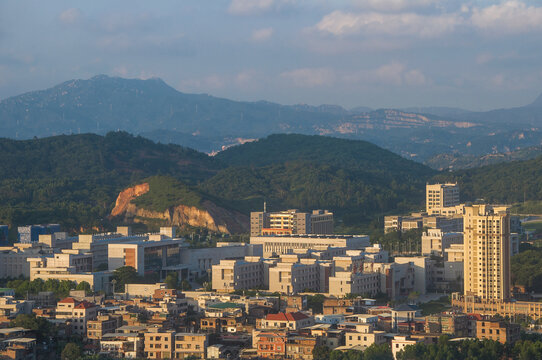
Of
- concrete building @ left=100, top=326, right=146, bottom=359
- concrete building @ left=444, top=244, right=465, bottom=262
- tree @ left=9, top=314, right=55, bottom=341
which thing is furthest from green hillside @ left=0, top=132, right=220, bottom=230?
concrete building @ left=100, top=326, right=146, bottom=359

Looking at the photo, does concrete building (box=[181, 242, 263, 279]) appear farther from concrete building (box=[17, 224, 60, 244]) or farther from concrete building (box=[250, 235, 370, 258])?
concrete building (box=[17, 224, 60, 244])

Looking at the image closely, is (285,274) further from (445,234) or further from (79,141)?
(79,141)

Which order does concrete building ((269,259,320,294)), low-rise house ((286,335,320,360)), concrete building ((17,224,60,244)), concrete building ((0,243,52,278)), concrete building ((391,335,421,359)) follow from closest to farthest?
1. concrete building ((391,335,421,359))
2. low-rise house ((286,335,320,360))
3. concrete building ((269,259,320,294))
4. concrete building ((0,243,52,278))
5. concrete building ((17,224,60,244))

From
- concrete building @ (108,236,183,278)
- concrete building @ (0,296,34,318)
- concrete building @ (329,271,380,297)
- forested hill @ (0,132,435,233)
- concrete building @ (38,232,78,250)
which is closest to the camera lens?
concrete building @ (0,296,34,318)

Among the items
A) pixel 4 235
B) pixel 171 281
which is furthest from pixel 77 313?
pixel 4 235

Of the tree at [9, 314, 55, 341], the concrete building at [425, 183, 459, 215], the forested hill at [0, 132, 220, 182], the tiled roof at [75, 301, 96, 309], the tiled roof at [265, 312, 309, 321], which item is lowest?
the tree at [9, 314, 55, 341]

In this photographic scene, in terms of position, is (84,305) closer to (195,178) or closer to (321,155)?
(195,178)
